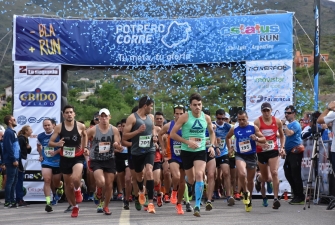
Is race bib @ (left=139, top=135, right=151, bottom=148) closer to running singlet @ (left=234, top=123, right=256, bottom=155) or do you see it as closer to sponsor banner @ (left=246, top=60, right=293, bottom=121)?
Result: running singlet @ (left=234, top=123, right=256, bottom=155)

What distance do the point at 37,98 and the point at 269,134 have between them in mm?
7270

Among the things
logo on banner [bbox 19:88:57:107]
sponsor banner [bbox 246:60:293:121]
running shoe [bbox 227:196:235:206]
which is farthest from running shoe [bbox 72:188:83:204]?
sponsor banner [bbox 246:60:293:121]

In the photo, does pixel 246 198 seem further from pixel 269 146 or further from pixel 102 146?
pixel 102 146

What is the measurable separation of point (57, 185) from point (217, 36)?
19.8ft

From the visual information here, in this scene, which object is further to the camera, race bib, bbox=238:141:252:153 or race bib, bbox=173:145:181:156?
race bib, bbox=173:145:181:156

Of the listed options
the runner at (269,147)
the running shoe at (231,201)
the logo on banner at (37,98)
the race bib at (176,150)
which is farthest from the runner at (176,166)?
the logo on banner at (37,98)

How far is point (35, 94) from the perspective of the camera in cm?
1895

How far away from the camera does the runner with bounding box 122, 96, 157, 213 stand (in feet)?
43.9

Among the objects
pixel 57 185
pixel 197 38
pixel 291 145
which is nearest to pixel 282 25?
pixel 197 38

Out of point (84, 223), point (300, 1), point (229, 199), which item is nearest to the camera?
point (84, 223)

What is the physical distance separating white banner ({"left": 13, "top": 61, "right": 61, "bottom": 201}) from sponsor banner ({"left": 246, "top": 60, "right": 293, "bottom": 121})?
5.08 m

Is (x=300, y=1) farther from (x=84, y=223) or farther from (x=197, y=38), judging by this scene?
(x=84, y=223)

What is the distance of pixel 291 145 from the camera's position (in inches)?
631

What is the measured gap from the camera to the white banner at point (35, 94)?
62.0ft
